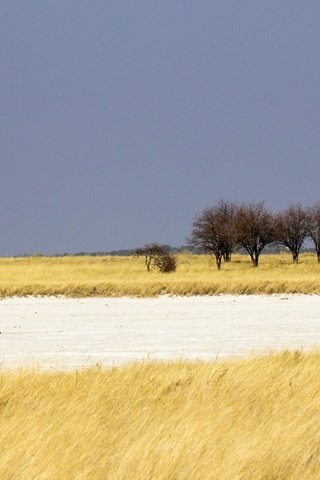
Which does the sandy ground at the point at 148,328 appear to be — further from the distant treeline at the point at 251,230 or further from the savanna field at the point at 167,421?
the distant treeline at the point at 251,230

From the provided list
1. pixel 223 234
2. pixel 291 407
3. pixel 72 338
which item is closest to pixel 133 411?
pixel 291 407

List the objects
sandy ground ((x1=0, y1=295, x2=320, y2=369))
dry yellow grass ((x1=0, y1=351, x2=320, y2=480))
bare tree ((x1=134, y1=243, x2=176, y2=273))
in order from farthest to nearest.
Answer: bare tree ((x1=134, y1=243, x2=176, y2=273)), sandy ground ((x1=0, y1=295, x2=320, y2=369)), dry yellow grass ((x1=0, y1=351, x2=320, y2=480))

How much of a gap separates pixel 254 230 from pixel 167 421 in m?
58.6

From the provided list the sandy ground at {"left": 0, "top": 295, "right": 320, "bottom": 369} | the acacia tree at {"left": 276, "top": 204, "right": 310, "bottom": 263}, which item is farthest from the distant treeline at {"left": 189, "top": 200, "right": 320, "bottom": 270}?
the sandy ground at {"left": 0, "top": 295, "right": 320, "bottom": 369}

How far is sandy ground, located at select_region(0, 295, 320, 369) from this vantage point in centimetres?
1285

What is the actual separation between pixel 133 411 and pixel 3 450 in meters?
1.80

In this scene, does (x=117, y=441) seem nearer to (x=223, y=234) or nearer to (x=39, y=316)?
(x=39, y=316)

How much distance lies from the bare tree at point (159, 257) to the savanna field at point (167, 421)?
41.5 meters

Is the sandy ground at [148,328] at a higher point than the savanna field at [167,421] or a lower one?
lower

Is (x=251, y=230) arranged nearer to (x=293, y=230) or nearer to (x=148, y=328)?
(x=293, y=230)

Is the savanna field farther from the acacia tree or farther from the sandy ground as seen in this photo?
the acacia tree

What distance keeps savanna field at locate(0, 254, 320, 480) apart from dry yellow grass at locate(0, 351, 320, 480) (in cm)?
1

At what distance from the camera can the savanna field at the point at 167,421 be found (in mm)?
5785

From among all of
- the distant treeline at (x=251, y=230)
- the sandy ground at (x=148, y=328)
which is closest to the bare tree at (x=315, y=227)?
the distant treeline at (x=251, y=230)
